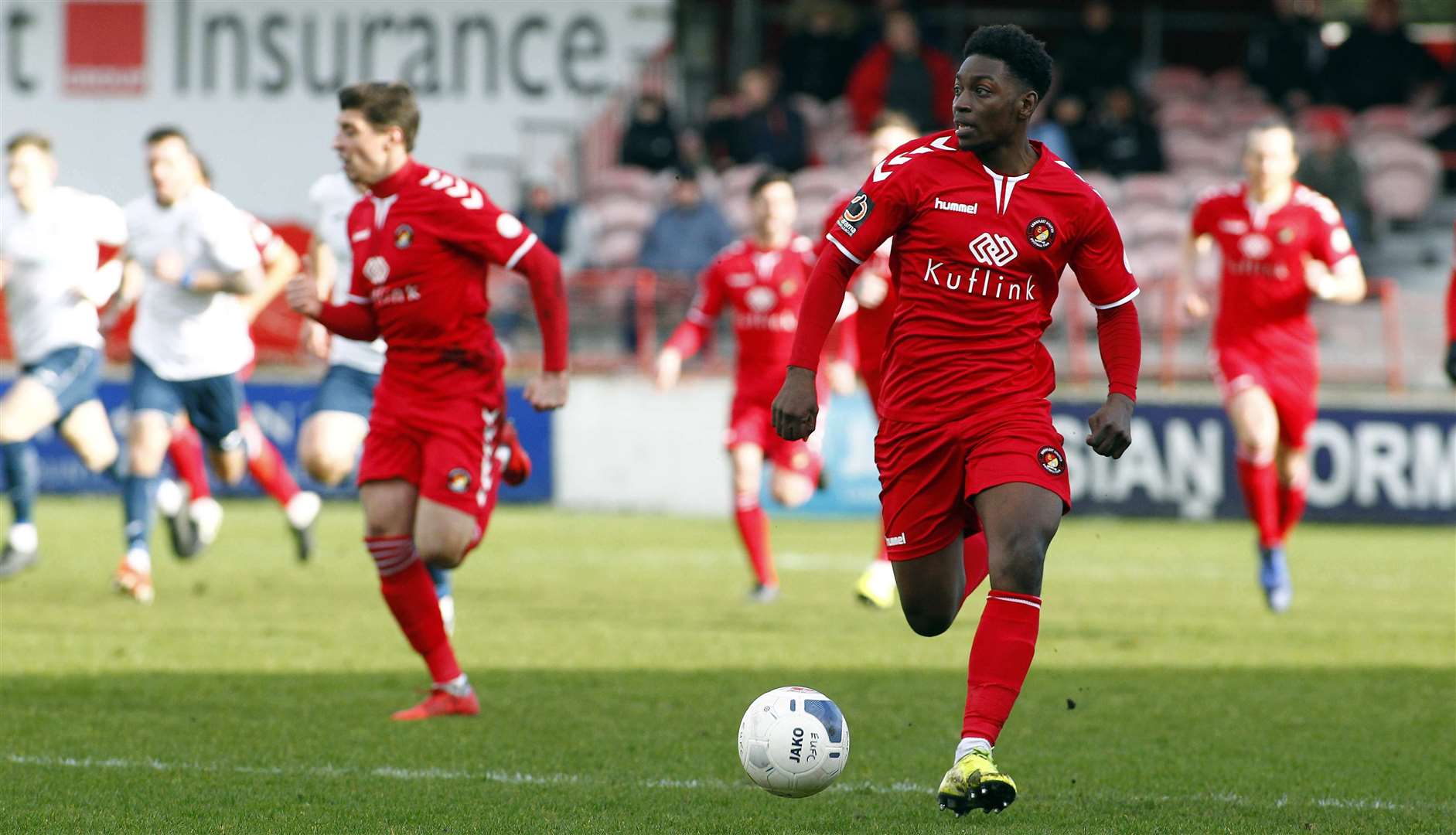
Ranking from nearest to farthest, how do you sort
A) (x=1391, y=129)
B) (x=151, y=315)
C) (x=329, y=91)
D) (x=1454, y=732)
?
(x=1454, y=732) → (x=151, y=315) → (x=1391, y=129) → (x=329, y=91)

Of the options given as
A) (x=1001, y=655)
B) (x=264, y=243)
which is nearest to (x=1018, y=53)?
(x=1001, y=655)

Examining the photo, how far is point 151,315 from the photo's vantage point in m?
10.4

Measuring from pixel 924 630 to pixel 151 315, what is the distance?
240 inches

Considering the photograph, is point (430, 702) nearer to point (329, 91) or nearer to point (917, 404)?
point (917, 404)

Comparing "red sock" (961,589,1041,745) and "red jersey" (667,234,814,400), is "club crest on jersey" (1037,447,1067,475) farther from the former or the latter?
"red jersey" (667,234,814,400)

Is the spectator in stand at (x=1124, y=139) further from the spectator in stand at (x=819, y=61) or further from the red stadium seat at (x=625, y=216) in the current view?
the red stadium seat at (x=625, y=216)

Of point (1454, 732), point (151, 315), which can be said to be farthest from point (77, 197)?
point (1454, 732)

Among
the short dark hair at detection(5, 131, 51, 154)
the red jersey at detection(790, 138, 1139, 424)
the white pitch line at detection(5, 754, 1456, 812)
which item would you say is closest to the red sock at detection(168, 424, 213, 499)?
the short dark hair at detection(5, 131, 51, 154)

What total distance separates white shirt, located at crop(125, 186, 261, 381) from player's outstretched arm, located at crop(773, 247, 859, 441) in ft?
18.2

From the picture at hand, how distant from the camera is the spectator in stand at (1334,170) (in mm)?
17859

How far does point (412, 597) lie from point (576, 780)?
134 cm

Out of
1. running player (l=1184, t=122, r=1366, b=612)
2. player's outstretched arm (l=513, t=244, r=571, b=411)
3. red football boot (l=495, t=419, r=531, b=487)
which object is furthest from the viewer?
running player (l=1184, t=122, r=1366, b=612)

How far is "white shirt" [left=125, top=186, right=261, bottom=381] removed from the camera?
10.2 m

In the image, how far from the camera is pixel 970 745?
488cm
